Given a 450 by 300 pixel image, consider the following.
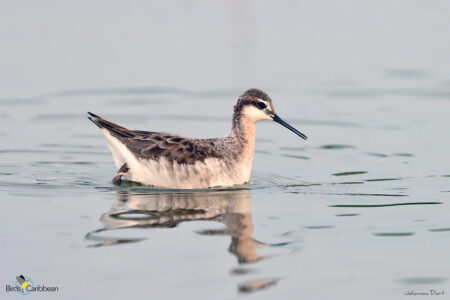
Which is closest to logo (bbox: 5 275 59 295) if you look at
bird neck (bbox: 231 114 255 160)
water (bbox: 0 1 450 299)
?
water (bbox: 0 1 450 299)

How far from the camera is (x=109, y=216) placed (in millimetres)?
Answer: 10430

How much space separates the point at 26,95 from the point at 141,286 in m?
9.38

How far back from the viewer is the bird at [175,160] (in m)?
12.3

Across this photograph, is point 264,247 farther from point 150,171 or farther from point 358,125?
point 358,125

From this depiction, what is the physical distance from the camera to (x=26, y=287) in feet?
26.9

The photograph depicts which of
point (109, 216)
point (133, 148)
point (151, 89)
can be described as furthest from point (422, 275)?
point (151, 89)

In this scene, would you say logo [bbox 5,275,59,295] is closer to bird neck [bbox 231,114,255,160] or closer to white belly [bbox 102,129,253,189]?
white belly [bbox 102,129,253,189]

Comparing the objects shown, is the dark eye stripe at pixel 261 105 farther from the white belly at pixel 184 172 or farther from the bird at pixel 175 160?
the white belly at pixel 184 172

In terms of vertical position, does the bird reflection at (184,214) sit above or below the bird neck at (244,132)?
below

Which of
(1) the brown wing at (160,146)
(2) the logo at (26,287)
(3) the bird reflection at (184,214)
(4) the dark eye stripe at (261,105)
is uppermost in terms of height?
(4) the dark eye stripe at (261,105)

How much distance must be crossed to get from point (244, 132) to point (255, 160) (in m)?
1.11

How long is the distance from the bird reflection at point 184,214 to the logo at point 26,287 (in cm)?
112

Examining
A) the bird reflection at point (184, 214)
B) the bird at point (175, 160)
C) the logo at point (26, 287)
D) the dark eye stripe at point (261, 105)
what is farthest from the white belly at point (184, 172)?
the logo at point (26, 287)

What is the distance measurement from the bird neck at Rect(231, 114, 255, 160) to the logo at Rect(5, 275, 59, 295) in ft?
17.0
